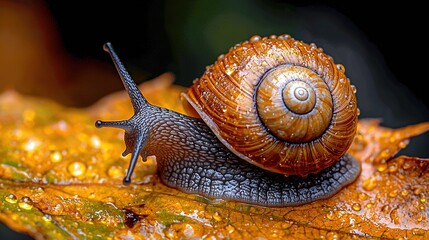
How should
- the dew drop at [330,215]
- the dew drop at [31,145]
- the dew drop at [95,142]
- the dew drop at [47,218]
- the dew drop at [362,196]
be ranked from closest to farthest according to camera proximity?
1. the dew drop at [47,218]
2. the dew drop at [330,215]
3. the dew drop at [362,196]
4. the dew drop at [31,145]
5. the dew drop at [95,142]

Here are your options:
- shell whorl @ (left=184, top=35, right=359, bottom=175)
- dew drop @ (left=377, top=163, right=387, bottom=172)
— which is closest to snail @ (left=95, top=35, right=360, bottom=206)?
shell whorl @ (left=184, top=35, right=359, bottom=175)

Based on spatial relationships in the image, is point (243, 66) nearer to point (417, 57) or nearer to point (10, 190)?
point (10, 190)

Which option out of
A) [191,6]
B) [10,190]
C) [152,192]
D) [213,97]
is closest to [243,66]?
[213,97]

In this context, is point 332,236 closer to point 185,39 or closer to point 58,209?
point 58,209

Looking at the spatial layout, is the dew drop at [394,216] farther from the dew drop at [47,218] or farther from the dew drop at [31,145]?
the dew drop at [31,145]

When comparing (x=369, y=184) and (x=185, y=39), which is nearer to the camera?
(x=369, y=184)

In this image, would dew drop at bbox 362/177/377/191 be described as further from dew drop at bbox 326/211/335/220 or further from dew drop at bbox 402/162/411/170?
dew drop at bbox 326/211/335/220

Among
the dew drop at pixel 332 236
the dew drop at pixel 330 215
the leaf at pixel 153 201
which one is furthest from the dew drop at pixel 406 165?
the dew drop at pixel 332 236

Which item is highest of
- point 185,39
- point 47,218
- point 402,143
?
point 185,39

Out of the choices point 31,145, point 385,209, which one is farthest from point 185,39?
point 385,209
